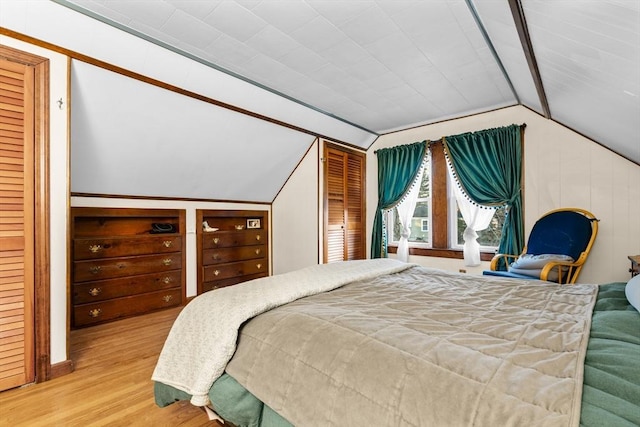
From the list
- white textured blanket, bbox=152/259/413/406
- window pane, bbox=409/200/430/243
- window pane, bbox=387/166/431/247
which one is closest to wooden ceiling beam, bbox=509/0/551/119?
white textured blanket, bbox=152/259/413/406

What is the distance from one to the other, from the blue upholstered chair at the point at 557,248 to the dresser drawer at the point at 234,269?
304cm

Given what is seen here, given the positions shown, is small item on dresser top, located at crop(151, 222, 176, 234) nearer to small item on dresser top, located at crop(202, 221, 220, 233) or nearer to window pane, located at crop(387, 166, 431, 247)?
small item on dresser top, located at crop(202, 221, 220, 233)

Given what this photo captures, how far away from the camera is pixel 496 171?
3686 millimetres

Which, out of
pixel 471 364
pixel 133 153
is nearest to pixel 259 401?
pixel 471 364

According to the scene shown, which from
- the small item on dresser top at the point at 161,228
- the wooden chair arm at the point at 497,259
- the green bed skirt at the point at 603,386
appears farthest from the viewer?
the small item on dresser top at the point at 161,228

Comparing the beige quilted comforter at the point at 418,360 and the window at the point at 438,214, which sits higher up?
the window at the point at 438,214

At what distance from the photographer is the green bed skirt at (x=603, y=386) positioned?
715mm

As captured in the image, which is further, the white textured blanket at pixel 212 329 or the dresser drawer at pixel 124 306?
Result: the dresser drawer at pixel 124 306

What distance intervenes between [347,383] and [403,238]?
145 inches

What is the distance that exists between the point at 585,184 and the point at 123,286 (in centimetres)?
499

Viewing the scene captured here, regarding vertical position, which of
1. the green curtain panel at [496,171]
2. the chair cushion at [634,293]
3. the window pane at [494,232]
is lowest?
the chair cushion at [634,293]

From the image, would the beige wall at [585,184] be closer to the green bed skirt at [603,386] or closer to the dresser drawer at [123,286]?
the green bed skirt at [603,386]

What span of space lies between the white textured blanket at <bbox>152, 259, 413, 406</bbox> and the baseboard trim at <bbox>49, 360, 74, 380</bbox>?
3.66 feet

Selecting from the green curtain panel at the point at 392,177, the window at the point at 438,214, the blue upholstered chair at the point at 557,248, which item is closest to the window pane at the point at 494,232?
the window at the point at 438,214
